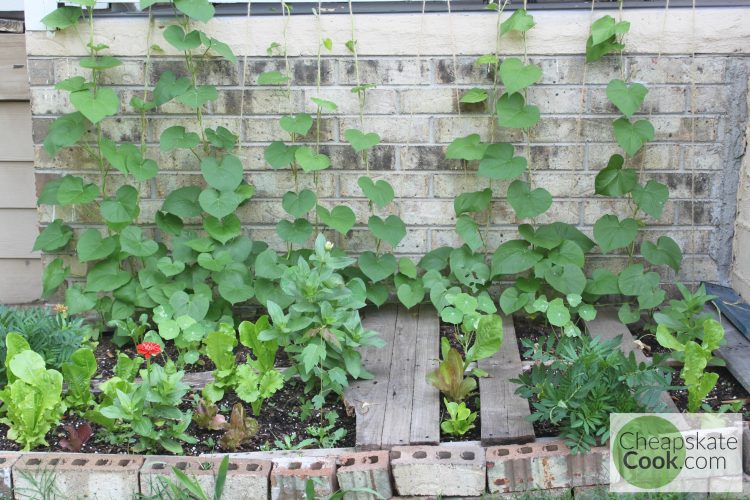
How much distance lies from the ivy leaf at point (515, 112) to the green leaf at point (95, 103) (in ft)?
4.40

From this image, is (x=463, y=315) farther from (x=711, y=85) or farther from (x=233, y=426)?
(x=711, y=85)

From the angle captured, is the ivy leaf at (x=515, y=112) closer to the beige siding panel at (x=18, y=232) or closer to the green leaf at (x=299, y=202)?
the green leaf at (x=299, y=202)

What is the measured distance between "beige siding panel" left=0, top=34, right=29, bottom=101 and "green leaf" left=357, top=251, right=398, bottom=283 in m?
1.59

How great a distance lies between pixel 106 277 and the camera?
318 centimetres

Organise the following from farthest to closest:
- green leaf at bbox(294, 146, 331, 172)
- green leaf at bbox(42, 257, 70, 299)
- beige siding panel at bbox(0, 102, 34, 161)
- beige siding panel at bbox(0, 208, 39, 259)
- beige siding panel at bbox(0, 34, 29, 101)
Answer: beige siding panel at bbox(0, 208, 39, 259) < beige siding panel at bbox(0, 102, 34, 161) < beige siding panel at bbox(0, 34, 29, 101) < green leaf at bbox(42, 257, 70, 299) < green leaf at bbox(294, 146, 331, 172)

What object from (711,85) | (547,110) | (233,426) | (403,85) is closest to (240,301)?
(233,426)

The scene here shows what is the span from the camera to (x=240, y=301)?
3.09 metres

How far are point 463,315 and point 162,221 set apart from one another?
1.19m

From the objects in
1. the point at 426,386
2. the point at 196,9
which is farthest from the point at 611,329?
the point at 196,9

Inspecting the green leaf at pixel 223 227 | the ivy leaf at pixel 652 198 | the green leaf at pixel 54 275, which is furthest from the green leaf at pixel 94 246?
the ivy leaf at pixel 652 198

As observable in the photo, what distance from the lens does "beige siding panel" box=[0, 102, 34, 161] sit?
3623 millimetres

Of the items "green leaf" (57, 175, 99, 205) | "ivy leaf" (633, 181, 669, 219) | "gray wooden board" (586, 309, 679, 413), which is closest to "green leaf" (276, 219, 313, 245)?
"green leaf" (57, 175, 99, 205)

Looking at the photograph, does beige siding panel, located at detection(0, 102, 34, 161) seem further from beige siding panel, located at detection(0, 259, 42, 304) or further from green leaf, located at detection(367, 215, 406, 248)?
green leaf, located at detection(367, 215, 406, 248)

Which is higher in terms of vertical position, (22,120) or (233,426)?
(22,120)
